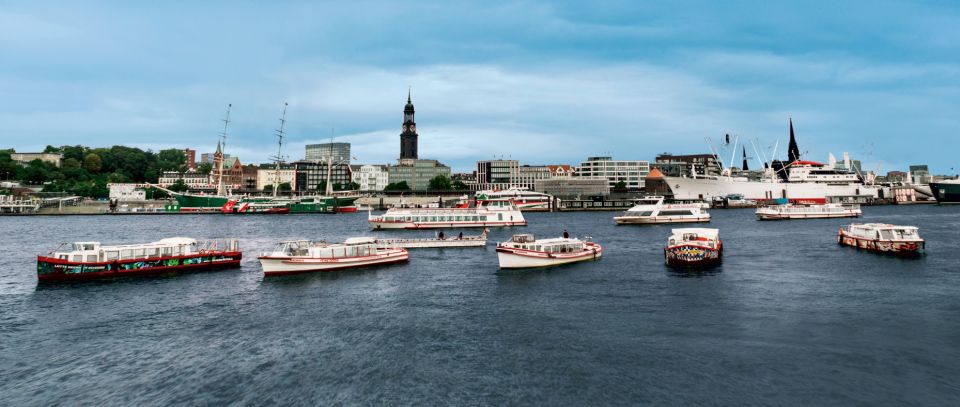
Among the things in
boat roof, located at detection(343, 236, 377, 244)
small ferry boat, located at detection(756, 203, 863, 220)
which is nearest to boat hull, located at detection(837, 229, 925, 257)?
boat roof, located at detection(343, 236, 377, 244)

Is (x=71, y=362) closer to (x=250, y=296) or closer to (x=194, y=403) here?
(x=194, y=403)

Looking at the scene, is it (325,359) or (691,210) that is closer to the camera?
(325,359)

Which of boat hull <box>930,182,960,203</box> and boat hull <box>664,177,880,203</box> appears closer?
boat hull <box>664,177,880,203</box>

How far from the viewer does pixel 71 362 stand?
2166 cm

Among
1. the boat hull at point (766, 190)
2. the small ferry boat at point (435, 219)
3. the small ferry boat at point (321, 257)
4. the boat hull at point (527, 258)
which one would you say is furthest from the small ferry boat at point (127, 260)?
the boat hull at point (766, 190)

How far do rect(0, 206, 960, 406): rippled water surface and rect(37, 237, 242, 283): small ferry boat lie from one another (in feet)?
7.65

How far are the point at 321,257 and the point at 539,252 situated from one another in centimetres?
1830

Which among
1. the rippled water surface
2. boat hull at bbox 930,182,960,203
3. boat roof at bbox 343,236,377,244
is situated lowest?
the rippled water surface

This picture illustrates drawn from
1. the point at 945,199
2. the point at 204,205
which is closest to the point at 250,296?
the point at 204,205

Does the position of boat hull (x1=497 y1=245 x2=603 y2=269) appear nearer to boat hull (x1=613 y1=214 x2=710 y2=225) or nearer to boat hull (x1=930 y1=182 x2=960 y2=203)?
boat hull (x1=613 y1=214 x2=710 y2=225)

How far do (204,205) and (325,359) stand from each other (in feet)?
555

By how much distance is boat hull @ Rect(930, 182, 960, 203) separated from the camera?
18125 centimetres

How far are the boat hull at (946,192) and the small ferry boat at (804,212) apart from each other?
299 ft

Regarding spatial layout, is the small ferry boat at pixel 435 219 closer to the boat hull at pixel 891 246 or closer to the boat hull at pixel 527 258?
the boat hull at pixel 527 258
